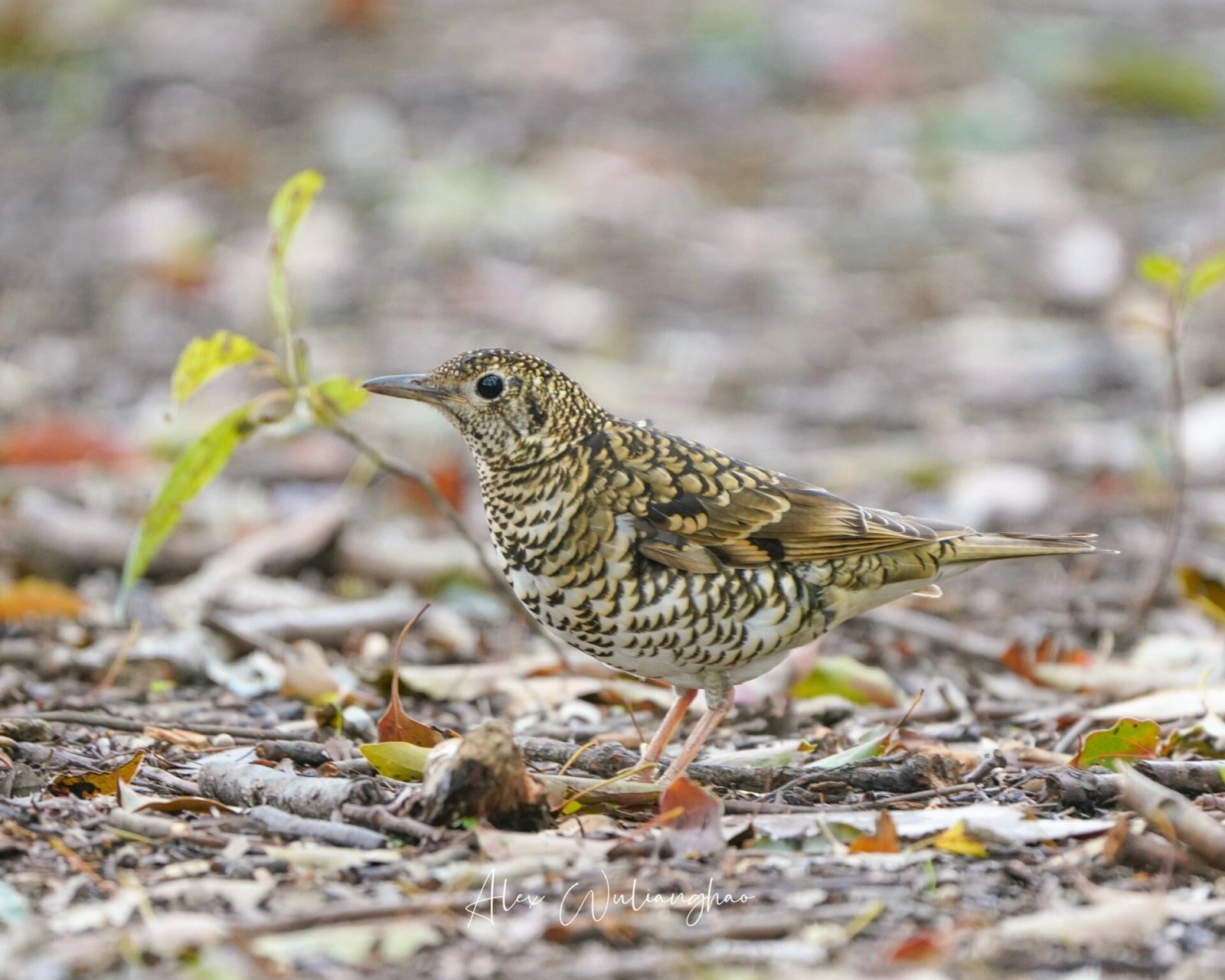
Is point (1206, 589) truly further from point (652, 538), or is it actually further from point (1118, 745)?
point (652, 538)

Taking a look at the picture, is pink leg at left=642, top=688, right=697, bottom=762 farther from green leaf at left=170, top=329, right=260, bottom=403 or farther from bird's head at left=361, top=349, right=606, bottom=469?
green leaf at left=170, top=329, right=260, bottom=403

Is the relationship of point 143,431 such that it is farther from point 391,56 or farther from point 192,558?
point 391,56

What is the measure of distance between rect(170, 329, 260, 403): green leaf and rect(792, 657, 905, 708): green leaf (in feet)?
7.19

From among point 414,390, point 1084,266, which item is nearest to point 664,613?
point 414,390

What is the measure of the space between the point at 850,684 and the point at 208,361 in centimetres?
243

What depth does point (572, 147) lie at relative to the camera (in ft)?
42.9

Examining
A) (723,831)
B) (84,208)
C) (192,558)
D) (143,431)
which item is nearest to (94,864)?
(723,831)

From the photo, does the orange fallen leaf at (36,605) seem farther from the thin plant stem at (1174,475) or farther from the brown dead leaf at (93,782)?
the thin plant stem at (1174,475)

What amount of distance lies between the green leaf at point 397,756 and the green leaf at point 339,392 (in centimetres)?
122

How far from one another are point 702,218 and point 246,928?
10.00 metres

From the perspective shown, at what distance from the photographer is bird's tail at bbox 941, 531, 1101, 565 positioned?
5227 mm

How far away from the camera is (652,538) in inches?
185

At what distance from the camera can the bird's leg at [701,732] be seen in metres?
4.39

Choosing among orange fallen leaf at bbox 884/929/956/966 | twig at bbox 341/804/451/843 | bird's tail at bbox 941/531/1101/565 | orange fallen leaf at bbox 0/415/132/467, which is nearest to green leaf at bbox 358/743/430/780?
twig at bbox 341/804/451/843
